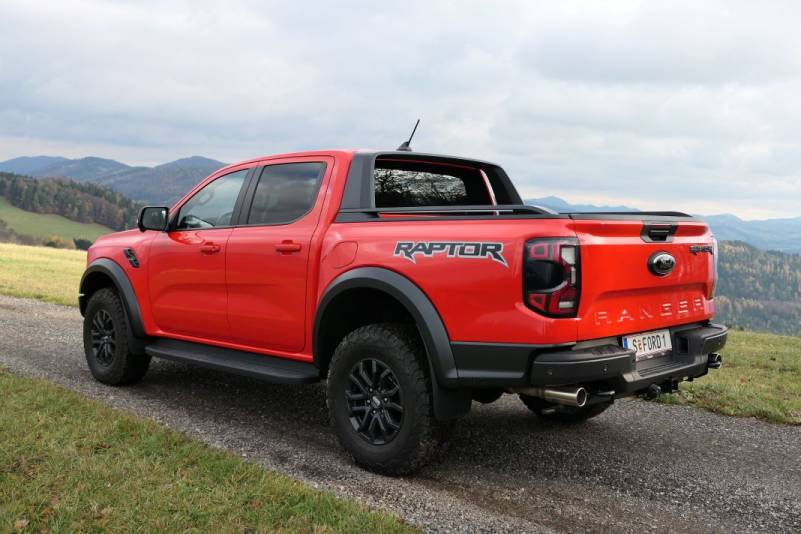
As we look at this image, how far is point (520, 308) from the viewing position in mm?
3207

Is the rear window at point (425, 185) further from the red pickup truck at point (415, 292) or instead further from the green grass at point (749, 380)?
the green grass at point (749, 380)

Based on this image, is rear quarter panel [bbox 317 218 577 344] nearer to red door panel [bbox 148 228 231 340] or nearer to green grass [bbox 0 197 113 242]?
red door panel [bbox 148 228 231 340]

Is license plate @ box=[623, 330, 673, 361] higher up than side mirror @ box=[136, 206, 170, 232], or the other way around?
side mirror @ box=[136, 206, 170, 232]

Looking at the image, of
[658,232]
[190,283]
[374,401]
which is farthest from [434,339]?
[190,283]

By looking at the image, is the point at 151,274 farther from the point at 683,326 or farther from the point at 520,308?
the point at 683,326

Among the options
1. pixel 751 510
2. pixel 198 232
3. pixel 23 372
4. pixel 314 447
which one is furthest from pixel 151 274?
pixel 751 510

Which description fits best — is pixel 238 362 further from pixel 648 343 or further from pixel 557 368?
pixel 648 343

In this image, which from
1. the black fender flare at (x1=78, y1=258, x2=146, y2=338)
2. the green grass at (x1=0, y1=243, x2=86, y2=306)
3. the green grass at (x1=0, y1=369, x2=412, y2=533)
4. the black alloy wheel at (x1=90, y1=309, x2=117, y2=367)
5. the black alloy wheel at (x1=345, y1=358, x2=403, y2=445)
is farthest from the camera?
the green grass at (x1=0, y1=243, x2=86, y2=306)

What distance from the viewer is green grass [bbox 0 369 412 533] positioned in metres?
3.02

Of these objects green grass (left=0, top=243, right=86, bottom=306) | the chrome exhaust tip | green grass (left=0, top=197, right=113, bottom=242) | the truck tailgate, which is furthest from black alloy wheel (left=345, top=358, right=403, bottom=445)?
green grass (left=0, top=197, right=113, bottom=242)

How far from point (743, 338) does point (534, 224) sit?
11706 mm

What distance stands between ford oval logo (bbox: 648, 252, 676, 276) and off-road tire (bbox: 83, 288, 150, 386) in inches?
165

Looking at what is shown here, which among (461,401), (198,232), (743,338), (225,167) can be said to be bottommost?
(743,338)

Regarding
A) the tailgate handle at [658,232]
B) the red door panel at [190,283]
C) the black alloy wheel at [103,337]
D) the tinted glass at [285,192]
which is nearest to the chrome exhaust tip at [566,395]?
the tailgate handle at [658,232]
